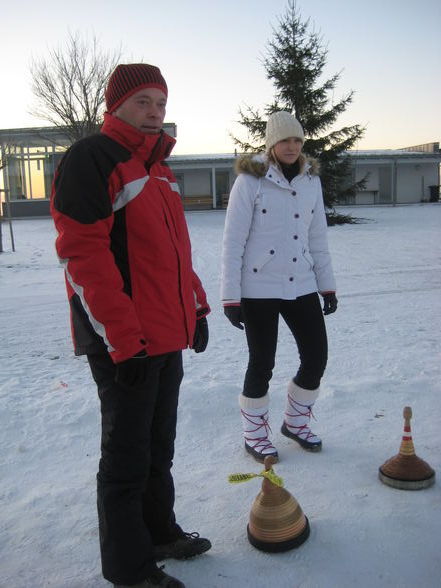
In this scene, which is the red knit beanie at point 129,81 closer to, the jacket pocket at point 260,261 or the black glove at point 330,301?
the jacket pocket at point 260,261

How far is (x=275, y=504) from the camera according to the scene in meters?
2.61

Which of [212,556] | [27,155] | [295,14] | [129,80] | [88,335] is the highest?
[295,14]

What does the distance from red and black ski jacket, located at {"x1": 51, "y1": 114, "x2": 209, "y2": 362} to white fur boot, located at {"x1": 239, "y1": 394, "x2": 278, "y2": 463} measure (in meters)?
1.22

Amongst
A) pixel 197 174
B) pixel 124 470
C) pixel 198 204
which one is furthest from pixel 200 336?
pixel 197 174

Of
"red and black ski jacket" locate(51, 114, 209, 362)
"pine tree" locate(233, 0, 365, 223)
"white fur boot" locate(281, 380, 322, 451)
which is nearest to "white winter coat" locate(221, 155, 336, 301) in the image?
"white fur boot" locate(281, 380, 322, 451)

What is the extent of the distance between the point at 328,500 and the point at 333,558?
49cm

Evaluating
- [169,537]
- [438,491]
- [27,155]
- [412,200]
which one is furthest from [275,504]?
[412,200]

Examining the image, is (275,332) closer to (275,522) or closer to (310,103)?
(275,522)

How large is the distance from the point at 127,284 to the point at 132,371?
1.08ft

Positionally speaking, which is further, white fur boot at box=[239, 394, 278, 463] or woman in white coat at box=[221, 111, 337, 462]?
white fur boot at box=[239, 394, 278, 463]

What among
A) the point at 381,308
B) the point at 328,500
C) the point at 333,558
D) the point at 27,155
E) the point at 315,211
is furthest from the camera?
the point at 27,155

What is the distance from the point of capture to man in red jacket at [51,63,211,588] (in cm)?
204

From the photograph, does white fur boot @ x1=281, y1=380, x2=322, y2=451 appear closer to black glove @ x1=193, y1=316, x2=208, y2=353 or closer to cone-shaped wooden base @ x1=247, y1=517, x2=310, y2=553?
cone-shaped wooden base @ x1=247, y1=517, x2=310, y2=553

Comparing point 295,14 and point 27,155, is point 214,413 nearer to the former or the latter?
point 295,14
